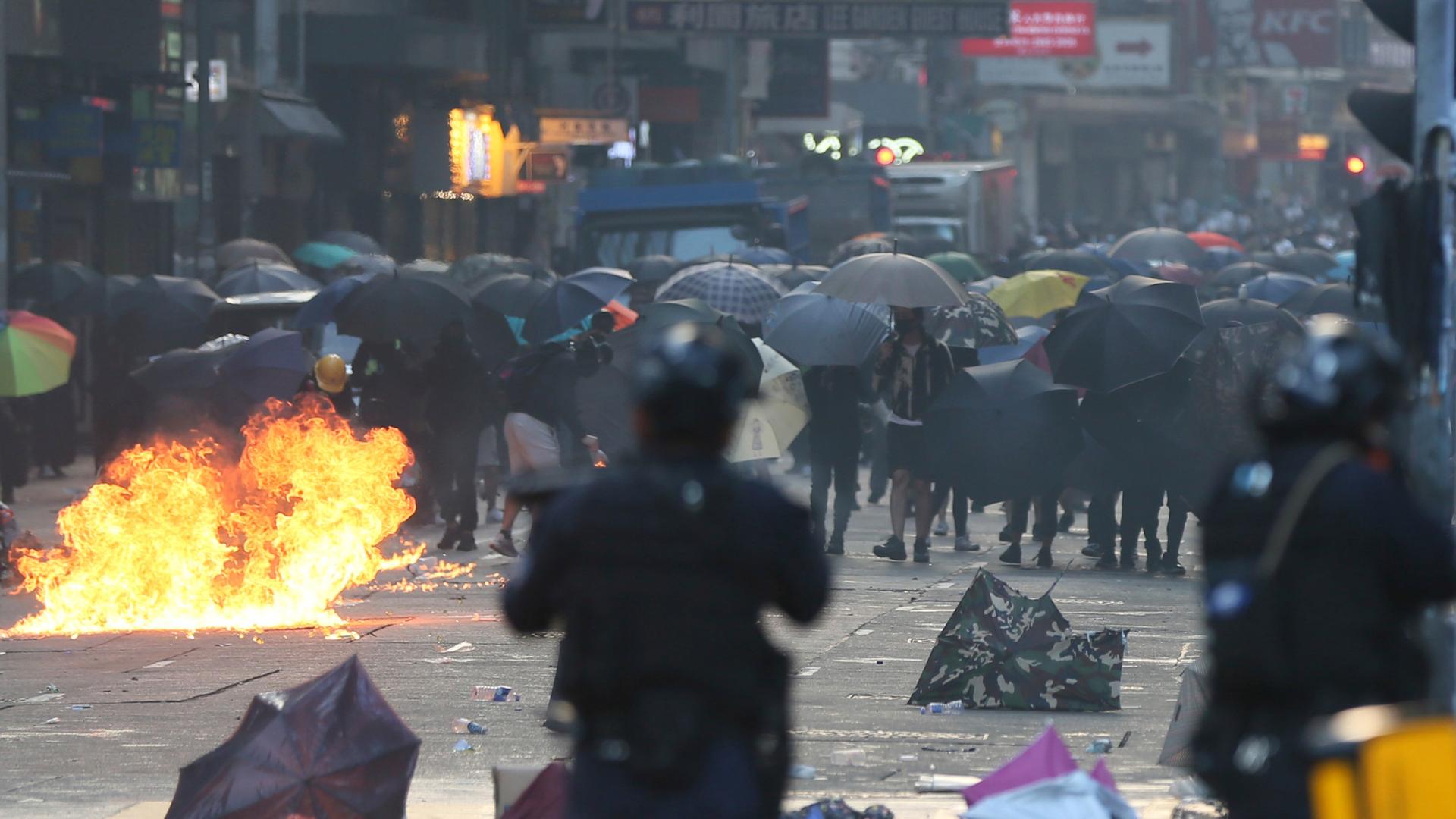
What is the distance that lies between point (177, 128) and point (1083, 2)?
47.8 m

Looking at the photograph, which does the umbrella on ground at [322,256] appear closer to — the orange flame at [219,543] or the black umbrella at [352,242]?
the black umbrella at [352,242]

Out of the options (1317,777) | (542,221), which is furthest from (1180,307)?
(542,221)

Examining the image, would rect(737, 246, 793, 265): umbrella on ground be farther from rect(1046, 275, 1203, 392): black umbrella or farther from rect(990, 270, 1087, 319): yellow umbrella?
rect(1046, 275, 1203, 392): black umbrella

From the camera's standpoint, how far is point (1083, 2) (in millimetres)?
71312

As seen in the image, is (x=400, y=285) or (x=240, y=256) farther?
(x=240, y=256)

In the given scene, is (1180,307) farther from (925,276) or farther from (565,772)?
(565,772)

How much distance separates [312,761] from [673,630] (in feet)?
9.42

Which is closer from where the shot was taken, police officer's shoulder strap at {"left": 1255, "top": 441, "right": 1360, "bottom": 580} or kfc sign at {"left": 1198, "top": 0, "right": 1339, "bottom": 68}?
police officer's shoulder strap at {"left": 1255, "top": 441, "right": 1360, "bottom": 580}

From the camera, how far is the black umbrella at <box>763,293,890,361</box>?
15.9m

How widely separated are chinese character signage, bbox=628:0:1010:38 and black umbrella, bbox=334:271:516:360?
24176mm

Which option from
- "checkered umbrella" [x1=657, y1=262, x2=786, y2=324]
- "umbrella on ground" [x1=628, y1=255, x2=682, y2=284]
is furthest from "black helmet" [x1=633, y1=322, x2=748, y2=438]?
"umbrella on ground" [x1=628, y1=255, x2=682, y2=284]

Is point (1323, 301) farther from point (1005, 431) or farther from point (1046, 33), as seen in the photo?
point (1046, 33)

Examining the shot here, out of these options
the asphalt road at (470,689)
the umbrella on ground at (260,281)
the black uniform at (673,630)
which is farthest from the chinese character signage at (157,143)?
the black uniform at (673,630)

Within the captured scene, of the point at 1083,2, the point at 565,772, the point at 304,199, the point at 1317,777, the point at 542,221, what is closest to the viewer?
the point at 1317,777
